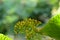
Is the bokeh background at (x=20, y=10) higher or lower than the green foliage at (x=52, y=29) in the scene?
lower

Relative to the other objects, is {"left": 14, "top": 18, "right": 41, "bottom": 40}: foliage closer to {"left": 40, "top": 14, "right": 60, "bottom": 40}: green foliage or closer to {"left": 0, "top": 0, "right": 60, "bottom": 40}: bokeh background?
{"left": 40, "top": 14, "right": 60, "bottom": 40}: green foliage

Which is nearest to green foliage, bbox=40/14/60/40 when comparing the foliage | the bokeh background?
the foliage

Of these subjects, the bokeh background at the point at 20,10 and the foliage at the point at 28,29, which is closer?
the foliage at the point at 28,29

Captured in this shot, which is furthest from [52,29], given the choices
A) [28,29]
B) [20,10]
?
[20,10]

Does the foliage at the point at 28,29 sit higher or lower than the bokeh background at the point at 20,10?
higher

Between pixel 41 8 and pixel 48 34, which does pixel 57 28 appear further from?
pixel 41 8

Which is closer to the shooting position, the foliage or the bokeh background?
the foliage

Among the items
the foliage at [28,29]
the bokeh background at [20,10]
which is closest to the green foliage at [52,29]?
the foliage at [28,29]

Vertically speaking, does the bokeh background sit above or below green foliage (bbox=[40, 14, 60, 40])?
below

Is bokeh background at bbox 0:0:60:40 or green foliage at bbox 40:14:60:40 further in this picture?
bokeh background at bbox 0:0:60:40

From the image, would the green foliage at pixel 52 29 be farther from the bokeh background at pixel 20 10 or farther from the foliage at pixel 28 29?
the bokeh background at pixel 20 10

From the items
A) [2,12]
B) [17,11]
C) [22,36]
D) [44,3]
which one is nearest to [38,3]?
[44,3]

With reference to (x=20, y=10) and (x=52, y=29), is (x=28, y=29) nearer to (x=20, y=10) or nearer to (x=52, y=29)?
(x=52, y=29)
